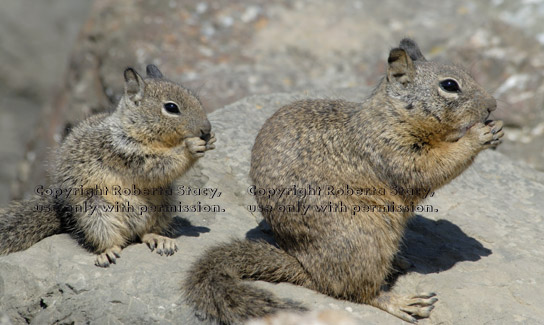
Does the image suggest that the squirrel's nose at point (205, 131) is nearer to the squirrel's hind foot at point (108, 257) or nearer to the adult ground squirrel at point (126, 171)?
the adult ground squirrel at point (126, 171)

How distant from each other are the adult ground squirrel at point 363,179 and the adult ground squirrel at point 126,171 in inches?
29.6

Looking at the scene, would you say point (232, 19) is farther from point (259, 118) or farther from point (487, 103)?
point (487, 103)

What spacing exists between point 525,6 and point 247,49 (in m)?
5.75

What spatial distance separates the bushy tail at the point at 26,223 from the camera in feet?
19.9

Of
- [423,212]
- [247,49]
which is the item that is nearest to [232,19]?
[247,49]

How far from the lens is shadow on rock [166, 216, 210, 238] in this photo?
654 cm

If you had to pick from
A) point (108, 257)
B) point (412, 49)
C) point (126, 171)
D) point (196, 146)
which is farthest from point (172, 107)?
point (412, 49)

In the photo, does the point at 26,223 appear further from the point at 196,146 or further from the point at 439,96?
the point at 439,96

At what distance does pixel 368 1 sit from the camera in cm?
1414

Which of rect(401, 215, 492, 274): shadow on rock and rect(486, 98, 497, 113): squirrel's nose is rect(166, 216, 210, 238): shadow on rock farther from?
rect(486, 98, 497, 113): squirrel's nose

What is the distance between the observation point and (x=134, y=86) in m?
6.18

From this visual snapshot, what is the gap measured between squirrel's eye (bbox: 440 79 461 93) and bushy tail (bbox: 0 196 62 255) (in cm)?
392

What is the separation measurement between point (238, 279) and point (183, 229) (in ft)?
4.42

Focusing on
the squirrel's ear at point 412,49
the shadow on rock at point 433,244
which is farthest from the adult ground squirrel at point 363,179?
the shadow on rock at point 433,244
